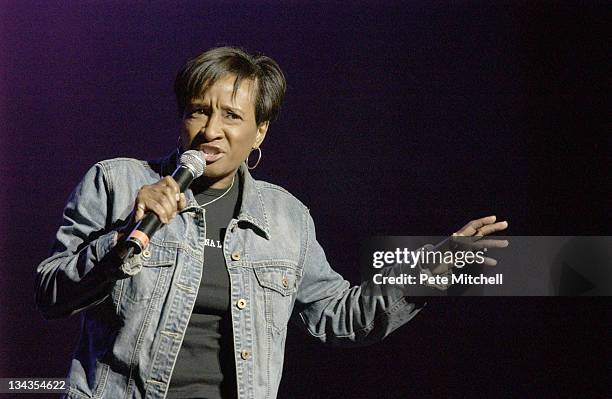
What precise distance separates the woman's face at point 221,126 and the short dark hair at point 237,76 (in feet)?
0.05

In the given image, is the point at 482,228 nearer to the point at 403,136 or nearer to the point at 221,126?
the point at 221,126

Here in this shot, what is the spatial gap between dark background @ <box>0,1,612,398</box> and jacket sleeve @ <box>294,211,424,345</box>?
2.96 ft

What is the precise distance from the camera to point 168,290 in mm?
1670

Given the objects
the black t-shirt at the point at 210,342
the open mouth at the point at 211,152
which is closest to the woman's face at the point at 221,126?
the open mouth at the point at 211,152

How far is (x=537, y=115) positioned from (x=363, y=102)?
0.60 metres

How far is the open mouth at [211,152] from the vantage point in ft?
5.83

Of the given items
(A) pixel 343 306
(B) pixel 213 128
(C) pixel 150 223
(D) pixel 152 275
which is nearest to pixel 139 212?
(C) pixel 150 223

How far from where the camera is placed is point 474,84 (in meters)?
2.92

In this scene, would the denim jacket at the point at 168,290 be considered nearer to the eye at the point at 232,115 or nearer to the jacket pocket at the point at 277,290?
the jacket pocket at the point at 277,290

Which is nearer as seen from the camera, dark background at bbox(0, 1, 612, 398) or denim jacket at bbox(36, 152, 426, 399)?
denim jacket at bbox(36, 152, 426, 399)

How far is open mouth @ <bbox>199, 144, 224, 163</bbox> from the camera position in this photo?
1.78m

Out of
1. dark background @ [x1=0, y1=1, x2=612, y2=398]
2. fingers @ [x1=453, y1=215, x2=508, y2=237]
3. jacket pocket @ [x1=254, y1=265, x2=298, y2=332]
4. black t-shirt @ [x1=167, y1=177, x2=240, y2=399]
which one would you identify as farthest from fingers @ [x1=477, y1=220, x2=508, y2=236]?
dark background @ [x1=0, y1=1, x2=612, y2=398]

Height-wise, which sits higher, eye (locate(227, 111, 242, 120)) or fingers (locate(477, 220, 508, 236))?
eye (locate(227, 111, 242, 120))

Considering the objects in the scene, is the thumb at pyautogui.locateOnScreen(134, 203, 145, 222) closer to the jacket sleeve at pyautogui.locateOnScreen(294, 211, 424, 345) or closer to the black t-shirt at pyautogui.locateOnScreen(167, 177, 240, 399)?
the black t-shirt at pyautogui.locateOnScreen(167, 177, 240, 399)
